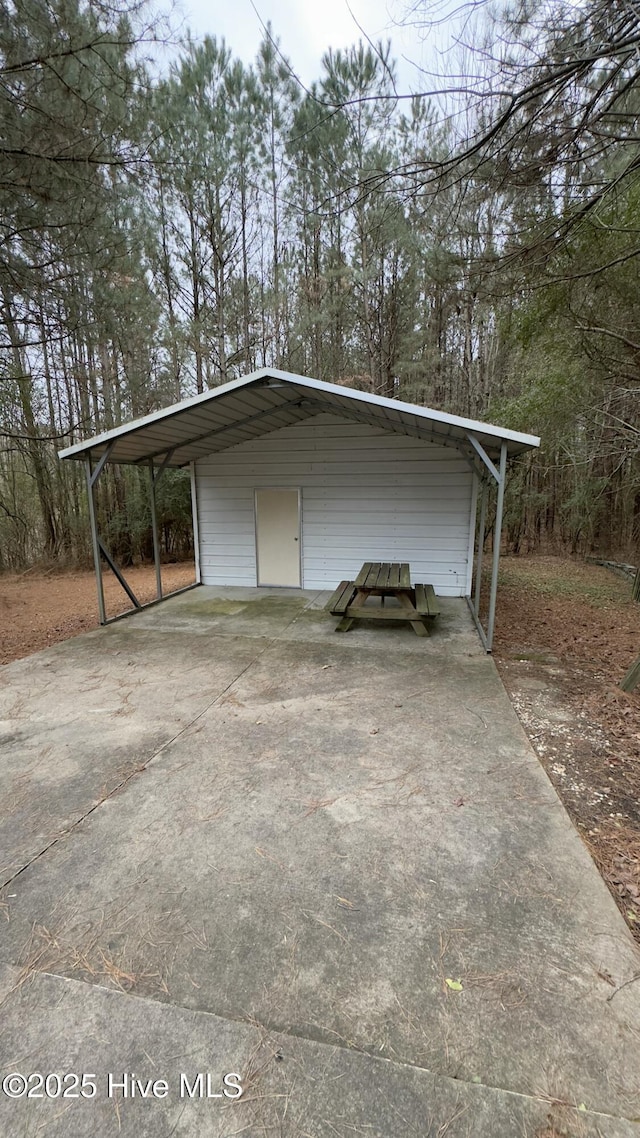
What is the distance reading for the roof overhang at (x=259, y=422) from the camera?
4.60 m

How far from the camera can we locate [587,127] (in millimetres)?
3275

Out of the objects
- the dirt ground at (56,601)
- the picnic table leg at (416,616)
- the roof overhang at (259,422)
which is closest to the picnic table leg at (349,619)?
the picnic table leg at (416,616)

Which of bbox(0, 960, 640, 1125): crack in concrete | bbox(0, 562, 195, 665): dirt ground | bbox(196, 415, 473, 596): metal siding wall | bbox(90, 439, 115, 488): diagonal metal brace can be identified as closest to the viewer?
bbox(0, 960, 640, 1125): crack in concrete

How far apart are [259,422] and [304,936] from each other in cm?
618

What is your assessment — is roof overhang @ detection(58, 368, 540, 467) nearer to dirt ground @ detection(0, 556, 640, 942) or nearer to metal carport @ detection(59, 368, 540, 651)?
metal carport @ detection(59, 368, 540, 651)

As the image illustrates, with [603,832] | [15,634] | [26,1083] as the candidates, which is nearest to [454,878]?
[603,832]

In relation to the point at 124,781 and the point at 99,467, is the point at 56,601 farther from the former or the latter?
the point at 124,781

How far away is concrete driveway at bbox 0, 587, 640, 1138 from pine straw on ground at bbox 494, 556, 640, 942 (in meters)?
0.13

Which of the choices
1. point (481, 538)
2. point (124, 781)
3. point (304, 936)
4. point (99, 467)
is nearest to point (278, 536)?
point (99, 467)

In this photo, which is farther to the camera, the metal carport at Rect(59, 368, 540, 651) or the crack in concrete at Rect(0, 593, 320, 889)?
the metal carport at Rect(59, 368, 540, 651)

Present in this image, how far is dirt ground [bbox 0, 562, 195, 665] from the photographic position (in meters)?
5.67

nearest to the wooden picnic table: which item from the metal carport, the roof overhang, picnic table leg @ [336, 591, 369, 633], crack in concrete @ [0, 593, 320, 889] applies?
picnic table leg @ [336, 591, 369, 633]

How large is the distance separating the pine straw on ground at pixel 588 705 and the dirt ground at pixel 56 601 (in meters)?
4.93

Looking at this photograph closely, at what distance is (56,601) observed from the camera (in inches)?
320
